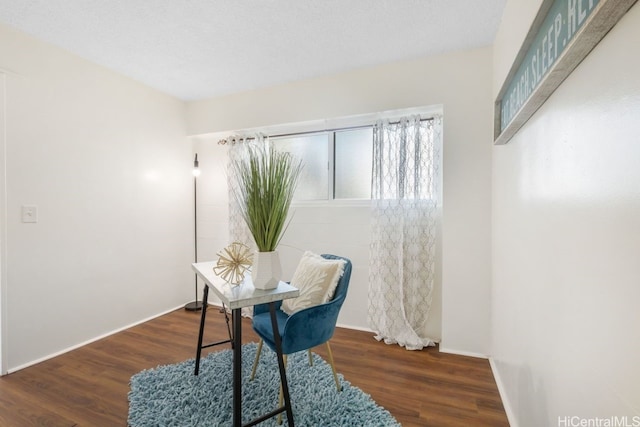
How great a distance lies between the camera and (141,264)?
10.6 feet

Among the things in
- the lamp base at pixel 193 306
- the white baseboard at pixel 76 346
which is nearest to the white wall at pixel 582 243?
the lamp base at pixel 193 306

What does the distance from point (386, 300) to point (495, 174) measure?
1.39 meters

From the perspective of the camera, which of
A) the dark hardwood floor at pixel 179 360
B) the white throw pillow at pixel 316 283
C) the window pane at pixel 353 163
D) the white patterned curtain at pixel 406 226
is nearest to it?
the dark hardwood floor at pixel 179 360

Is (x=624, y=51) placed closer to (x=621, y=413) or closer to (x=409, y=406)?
(x=621, y=413)

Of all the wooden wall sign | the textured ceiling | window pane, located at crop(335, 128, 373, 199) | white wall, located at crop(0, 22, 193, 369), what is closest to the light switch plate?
white wall, located at crop(0, 22, 193, 369)

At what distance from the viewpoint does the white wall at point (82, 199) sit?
227cm

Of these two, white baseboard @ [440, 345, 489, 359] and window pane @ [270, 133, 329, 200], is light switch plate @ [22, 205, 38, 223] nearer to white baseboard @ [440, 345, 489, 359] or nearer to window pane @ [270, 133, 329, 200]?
window pane @ [270, 133, 329, 200]

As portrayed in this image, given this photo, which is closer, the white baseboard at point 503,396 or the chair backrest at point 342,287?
the white baseboard at point 503,396

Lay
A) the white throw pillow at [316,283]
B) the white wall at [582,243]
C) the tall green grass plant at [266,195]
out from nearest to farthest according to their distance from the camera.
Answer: the white wall at [582,243], the tall green grass plant at [266,195], the white throw pillow at [316,283]

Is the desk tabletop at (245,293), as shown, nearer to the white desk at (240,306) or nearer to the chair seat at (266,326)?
the white desk at (240,306)

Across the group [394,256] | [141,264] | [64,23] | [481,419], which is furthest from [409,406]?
[64,23]

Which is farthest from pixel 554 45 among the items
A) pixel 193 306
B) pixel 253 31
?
pixel 193 306

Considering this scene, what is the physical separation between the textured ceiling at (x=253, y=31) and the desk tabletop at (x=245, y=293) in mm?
1760

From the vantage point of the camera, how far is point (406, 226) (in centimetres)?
268
